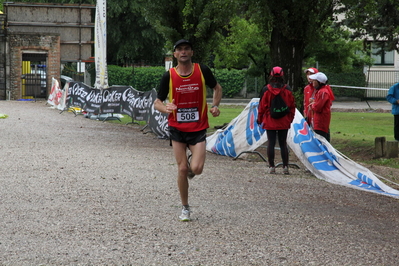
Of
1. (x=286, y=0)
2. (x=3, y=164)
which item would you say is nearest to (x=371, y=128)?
(x=286, y=0)

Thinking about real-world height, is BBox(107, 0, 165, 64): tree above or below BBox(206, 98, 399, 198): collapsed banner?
above

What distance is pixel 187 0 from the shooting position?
20734 millimetres

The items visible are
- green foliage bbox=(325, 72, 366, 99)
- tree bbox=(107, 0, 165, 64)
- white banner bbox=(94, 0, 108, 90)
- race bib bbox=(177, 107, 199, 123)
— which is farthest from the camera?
tree bbox=(107, 0, 165, 64)

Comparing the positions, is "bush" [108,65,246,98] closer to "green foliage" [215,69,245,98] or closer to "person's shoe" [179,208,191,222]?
"green foliage" [215,69,245,98]

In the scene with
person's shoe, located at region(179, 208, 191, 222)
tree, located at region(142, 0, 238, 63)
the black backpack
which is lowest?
person's shoe, located at region(179, 208, 191, 222)

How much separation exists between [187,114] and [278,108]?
4.11 metres

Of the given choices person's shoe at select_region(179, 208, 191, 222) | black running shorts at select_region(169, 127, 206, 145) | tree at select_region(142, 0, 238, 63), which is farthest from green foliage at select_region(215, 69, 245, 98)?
person's shoe at select_region(179, 208, 191, 222)

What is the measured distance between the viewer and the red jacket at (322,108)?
39.6 ft

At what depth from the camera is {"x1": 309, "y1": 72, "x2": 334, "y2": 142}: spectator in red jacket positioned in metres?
12.1

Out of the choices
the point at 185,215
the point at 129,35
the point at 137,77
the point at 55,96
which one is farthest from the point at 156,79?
the point at 185,215

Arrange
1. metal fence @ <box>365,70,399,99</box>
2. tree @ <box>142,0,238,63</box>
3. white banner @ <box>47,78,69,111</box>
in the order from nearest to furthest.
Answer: tree @ <box>142,0,238,63</box> → white banner @ <box>47,78,69,111</box> → metal fence @ <box>365,70,399,99</box>

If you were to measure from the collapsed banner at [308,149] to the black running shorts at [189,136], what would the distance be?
350 centimetres

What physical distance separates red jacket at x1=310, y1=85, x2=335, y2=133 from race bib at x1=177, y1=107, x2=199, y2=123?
532 cm

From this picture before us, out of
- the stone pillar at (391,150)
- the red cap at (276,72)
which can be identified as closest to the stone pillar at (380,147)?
the stone pillar at (391,150)
